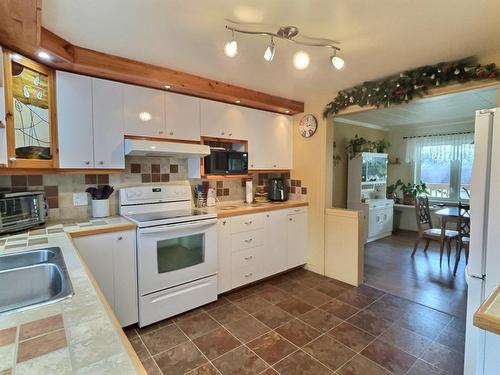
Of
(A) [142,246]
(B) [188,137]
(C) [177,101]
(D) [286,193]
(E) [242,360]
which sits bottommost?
(E) [242,360]

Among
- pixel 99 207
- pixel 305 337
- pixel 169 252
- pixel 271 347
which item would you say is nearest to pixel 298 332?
pixel 305 337

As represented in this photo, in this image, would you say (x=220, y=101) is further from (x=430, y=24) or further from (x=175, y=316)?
(x=175, y=316)

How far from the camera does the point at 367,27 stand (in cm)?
173

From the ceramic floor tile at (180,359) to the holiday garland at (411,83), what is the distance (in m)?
2.80

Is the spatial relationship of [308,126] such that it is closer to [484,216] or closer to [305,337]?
[484,216]

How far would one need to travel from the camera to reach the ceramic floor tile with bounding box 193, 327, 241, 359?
202 centimetres

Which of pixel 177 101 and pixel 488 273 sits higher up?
pixel 177 101

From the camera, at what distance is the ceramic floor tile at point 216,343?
6.63 feet

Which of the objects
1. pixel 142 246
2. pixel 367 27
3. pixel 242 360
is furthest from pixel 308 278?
pixel 367 27

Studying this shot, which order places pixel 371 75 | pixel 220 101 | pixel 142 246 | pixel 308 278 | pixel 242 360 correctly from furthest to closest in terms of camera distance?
pixel 308 278
pixel 220 101
pixel 371 75
pixel 142 246
pixel 242 360

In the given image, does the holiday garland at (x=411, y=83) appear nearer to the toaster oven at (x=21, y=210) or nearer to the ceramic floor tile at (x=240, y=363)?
the ceramic floor tile at (x=240, y=363)

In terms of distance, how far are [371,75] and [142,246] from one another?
2617 mm

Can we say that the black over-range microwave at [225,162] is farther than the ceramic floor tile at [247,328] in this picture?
Yes

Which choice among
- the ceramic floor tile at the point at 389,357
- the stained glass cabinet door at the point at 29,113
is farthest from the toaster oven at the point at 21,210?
the ceramic floor tile at the point at 389,357
